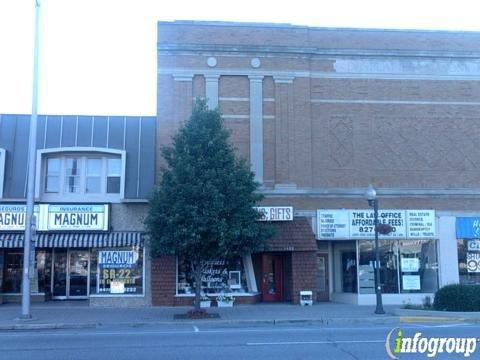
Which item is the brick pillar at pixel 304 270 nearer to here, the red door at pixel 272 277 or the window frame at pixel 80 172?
the red door at pixel 272 277

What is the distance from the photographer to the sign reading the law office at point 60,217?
2308cm

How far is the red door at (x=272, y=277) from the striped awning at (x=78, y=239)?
5547mm

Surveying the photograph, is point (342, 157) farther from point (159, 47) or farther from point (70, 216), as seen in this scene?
point (70, 216)

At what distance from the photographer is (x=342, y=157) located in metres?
25.6

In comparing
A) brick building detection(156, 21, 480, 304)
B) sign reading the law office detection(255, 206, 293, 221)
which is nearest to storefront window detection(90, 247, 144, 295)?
brick building detection(156, 21, 480, 304)

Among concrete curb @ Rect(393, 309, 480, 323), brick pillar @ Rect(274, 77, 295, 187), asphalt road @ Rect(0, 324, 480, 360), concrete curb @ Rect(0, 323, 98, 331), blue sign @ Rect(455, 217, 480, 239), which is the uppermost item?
brick pillar @ Rect(274, 77, 295, 187)

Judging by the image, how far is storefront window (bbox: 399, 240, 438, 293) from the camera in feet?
82.5

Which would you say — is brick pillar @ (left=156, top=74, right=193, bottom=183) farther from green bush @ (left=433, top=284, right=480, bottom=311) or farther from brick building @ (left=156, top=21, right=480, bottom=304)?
green bush @ (left=433, top=284, right=480, bottom=311)

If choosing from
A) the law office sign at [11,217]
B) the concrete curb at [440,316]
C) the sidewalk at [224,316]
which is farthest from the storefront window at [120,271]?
the concrete curb at [440,316]

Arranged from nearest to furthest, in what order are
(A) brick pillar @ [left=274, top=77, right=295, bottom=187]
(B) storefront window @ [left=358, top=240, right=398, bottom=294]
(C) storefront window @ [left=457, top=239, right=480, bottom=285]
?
(B) storefront window @ [left=358, top=240, right=398, bottom=294] → (A) brick pillar @ [left=274, top=77, right=295, bottom=187] → (C) storefront window @ [left=457, top=239, right=480, bottom=285]

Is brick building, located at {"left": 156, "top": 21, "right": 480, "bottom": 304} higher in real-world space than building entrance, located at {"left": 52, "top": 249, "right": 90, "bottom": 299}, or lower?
higher

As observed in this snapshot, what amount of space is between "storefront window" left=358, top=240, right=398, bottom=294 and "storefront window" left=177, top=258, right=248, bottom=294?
5018 millimetres

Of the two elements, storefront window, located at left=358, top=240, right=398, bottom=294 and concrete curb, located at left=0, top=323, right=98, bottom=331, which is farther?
storefront window, located at left=358, top=240, right=398, bottom=294

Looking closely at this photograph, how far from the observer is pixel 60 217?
23.4m
